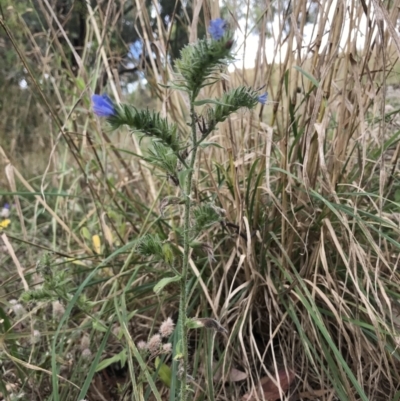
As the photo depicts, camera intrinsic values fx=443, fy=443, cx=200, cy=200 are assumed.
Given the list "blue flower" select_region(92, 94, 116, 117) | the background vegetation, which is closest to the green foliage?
"blue flower" select_region(92, 94, 116, 117)

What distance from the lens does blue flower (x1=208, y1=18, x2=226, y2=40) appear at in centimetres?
51

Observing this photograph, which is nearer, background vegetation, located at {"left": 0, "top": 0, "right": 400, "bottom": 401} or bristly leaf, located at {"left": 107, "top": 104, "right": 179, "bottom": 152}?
bristly leaf, located at {"left": 107, "top": 104, "right": 179, "bottom": 152}

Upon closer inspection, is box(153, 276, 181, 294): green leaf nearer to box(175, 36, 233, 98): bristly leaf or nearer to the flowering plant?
the flowering plant

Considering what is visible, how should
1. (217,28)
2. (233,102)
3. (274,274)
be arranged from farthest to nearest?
(274,274) < (233,102) < (217,28)

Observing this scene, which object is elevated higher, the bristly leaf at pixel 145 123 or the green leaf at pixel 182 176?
the bristly leaf at pixel 145 123

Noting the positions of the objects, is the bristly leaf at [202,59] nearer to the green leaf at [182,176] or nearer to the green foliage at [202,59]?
the green foliage at [202,59]

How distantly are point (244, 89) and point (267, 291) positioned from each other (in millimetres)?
557

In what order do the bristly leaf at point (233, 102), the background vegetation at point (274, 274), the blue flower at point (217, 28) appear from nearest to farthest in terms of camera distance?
the blue flower at point (217, 28) < the bristly leaf at point (233, 102) < the background vegetation at point (274, 274)

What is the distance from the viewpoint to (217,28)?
510 mm

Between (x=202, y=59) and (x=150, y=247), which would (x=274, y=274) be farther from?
(x=202, y=59)

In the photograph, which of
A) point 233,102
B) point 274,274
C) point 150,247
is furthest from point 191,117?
point 274,274

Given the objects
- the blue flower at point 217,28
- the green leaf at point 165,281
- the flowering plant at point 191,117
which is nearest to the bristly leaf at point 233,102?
the flowering plant at point 191,117

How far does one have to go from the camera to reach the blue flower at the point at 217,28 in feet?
Answer: 1.66

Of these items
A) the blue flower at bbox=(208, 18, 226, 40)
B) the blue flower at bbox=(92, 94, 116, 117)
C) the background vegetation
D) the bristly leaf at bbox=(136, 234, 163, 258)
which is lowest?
the background vegetation
